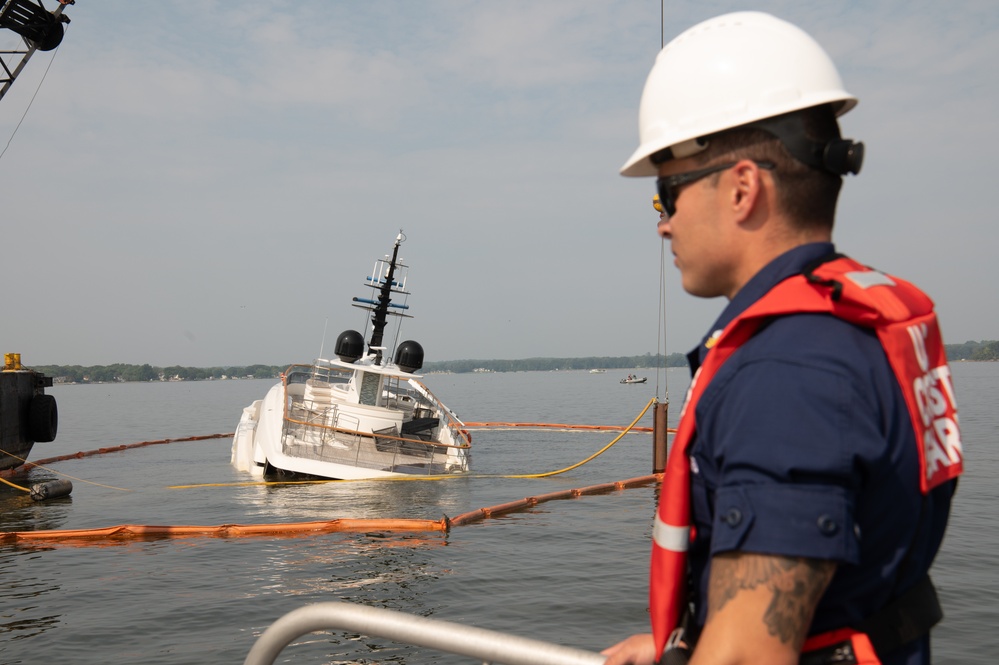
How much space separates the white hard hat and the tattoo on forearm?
35.5 inches

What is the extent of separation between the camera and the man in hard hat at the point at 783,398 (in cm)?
144

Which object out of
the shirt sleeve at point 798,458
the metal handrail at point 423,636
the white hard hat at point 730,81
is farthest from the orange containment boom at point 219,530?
the shirt sleeve at point 798,458

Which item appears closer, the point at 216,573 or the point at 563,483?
the point at 216,573

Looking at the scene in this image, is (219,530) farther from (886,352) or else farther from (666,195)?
(886,352)

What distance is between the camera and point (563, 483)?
23875 mm

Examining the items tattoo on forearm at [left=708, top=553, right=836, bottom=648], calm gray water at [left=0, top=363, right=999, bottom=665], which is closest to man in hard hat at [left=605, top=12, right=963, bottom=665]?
tattoo on forearm at [left=708, top=553, right=836, bottom=648]

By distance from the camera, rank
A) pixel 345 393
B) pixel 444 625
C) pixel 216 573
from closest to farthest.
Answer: pixel 444 625 < pixel 216 573 < pixel 345 393

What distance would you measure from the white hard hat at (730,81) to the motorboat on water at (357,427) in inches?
818

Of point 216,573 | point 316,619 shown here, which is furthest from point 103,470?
point 316,619

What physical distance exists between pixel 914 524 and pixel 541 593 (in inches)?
426

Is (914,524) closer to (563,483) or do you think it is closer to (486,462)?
(563,483)

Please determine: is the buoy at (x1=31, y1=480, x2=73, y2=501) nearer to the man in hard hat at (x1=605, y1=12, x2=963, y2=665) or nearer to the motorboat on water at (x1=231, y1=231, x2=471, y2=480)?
the motorboat on water at (x1=231, y1=231, x2=471, y2=480)

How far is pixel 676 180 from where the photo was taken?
1885mm

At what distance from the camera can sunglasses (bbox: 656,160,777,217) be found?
1.79 m
